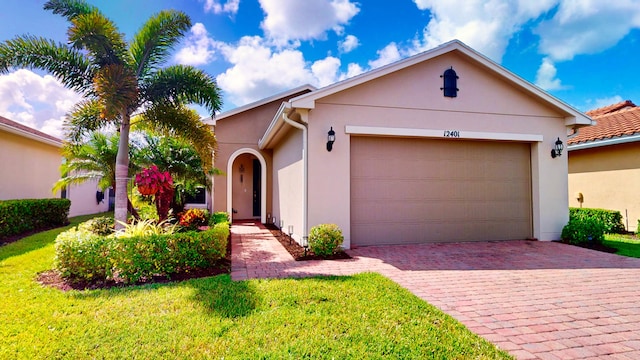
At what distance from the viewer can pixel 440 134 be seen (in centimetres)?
883

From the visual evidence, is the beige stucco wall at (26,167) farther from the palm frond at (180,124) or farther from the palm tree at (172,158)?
the palm frond at (180,124)

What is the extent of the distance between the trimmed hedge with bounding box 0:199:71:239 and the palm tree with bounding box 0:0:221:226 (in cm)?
438

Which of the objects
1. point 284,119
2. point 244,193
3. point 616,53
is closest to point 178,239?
point 284,119

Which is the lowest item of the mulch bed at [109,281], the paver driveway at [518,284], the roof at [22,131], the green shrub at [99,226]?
the paver driveway at [518,284]

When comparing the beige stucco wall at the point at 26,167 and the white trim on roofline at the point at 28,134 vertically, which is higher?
the white trim on roofline at the point at 28,134

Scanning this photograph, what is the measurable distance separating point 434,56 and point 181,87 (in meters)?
6.98

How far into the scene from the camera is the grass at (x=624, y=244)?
7.99m

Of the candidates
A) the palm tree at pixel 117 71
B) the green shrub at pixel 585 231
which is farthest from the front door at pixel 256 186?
the green shrub at pixel 585 231

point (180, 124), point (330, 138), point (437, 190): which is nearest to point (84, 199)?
point (180, 124)

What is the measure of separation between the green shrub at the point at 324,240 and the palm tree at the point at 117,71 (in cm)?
459

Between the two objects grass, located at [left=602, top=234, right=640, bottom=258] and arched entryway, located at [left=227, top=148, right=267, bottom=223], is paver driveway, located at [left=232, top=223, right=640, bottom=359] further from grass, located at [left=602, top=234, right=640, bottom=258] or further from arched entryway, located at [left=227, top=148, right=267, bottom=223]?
arched entryway, located at [left=227, top=148, right=267, bottom=223]

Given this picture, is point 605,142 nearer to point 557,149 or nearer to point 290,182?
point 557,149

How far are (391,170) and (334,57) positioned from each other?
25.1 ft

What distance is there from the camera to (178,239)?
6.01 m
